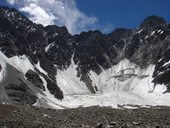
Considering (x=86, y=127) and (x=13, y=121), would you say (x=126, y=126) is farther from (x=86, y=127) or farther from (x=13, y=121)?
(x=13, y=121)

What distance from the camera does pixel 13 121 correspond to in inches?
1665

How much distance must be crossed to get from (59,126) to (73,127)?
1.71 metres

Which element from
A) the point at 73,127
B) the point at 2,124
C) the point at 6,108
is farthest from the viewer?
the point at 6,108

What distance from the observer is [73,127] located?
37.4 meters

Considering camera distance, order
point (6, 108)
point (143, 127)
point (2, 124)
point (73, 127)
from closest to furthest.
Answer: point (143, 127), point (73, 127), point (2, 124), point (6, 108)

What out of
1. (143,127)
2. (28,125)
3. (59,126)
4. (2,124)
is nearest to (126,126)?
(143,127)

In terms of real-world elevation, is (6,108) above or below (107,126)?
above

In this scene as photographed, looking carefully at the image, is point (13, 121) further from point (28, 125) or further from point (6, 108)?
point (6, 108)

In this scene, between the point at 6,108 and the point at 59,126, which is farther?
the point at 6,108

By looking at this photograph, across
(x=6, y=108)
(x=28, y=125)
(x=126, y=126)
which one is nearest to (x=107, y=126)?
(x=126, y=126)

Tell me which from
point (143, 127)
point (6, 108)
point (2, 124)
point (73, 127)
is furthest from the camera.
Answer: point (6, 108)

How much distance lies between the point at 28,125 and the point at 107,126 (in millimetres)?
8712

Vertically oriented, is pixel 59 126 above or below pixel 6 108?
below

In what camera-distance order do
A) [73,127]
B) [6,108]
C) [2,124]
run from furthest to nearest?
[6,108], [2,124], [73,127]
